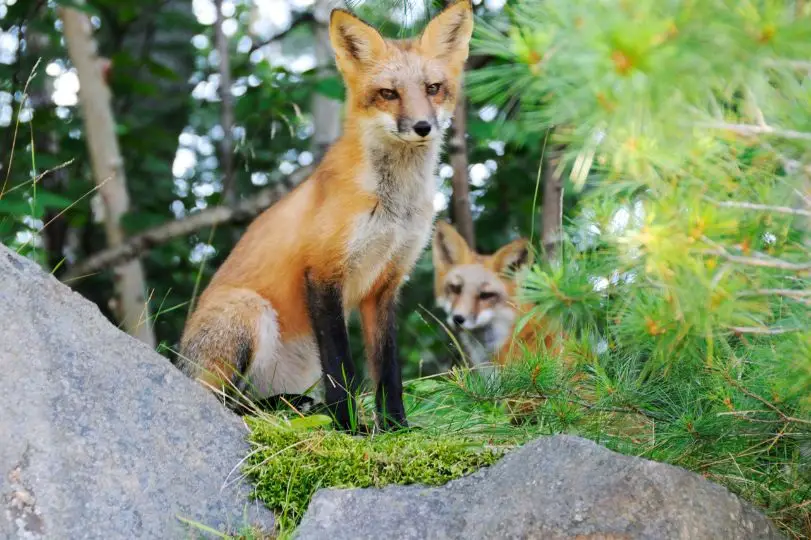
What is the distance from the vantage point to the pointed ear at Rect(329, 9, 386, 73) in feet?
13.3

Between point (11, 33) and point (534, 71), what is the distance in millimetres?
6214

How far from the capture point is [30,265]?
344 centimetres

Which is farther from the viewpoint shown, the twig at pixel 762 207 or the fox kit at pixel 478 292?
the fox kit at pixel 478 292

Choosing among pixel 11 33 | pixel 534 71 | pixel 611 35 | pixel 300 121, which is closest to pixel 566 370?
pixel 534 71

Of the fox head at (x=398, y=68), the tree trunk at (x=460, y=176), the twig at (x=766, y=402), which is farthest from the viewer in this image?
the tree trunk at (x=460, y=176)

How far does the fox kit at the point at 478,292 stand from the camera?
6.02 m

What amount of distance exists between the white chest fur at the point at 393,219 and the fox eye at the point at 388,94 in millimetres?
246

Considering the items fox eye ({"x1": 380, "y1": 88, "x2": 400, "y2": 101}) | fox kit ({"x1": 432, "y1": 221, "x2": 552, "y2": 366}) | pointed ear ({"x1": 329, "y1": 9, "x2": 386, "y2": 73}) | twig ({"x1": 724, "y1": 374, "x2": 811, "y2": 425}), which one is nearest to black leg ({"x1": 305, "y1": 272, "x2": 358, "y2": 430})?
fox eye ({"x1": 380, "y1": 88, "x2": 400, "y2": 101})

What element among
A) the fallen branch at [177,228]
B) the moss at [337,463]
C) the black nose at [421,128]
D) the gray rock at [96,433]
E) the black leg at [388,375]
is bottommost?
the fallen branch at [177,228]

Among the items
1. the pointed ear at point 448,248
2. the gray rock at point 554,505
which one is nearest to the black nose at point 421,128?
the gray rock at point 554,505

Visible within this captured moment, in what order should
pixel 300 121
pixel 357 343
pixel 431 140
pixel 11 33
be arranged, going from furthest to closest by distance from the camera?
pixel 357 343
pixel 11 33
pixel 300 121
pixel 431 140

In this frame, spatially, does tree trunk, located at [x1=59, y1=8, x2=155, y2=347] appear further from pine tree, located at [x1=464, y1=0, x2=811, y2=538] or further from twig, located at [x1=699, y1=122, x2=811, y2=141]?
twig, located at [x1=699, y1=122, x2=811, y2=141]

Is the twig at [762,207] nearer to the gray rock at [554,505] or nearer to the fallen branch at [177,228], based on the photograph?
the gray rock at [554,505]

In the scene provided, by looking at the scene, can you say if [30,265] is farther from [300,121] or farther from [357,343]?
[357,343]
